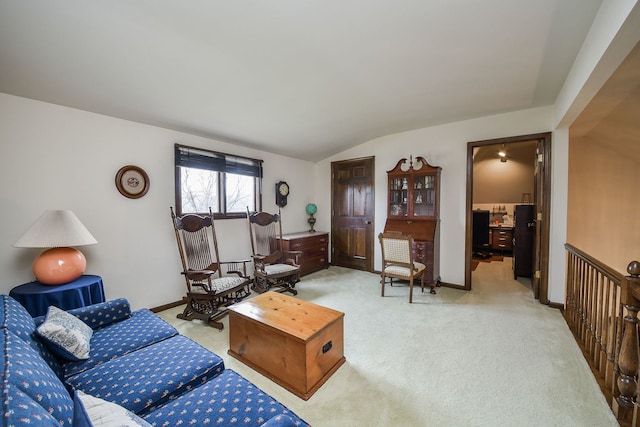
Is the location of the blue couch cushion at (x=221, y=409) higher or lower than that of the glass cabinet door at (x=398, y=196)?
lower

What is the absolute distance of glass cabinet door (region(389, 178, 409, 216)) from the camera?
14.0 feet

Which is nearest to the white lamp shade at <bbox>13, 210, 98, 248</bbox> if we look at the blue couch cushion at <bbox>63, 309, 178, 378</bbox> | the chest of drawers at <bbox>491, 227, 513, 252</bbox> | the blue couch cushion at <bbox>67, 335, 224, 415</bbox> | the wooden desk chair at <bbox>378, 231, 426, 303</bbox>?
the blue couch cushion at <bbox>63, 309, 178, 378</bbox>

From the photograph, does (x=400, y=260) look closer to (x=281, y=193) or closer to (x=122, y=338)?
(x=281, y=193)

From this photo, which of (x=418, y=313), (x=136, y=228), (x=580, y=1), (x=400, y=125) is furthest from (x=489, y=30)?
(x=136, y=228)

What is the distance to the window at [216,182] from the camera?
3346mm

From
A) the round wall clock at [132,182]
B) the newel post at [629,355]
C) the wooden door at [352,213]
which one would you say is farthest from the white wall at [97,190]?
the newel post at [629,355]

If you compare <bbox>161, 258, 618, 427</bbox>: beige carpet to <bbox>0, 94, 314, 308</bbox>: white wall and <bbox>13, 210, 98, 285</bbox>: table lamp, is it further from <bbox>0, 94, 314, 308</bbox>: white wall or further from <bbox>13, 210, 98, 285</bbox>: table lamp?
<bbox>13, 210, 98, 285</bbox>: table lamp

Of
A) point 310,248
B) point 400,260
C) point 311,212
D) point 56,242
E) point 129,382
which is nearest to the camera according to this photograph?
point 129,382

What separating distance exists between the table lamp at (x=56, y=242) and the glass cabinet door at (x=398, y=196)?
395cm

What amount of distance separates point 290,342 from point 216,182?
276 cm

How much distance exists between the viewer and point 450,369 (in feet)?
6.53

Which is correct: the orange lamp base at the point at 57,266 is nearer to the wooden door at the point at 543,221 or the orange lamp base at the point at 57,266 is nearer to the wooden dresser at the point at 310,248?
the wooden dresser at the point at 310,248

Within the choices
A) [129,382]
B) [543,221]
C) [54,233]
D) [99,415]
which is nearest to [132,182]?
[54,233]

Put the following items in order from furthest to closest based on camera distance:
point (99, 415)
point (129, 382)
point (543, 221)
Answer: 1. point (543, 221)
2. point (129, 382)
3. point (99, 415)
